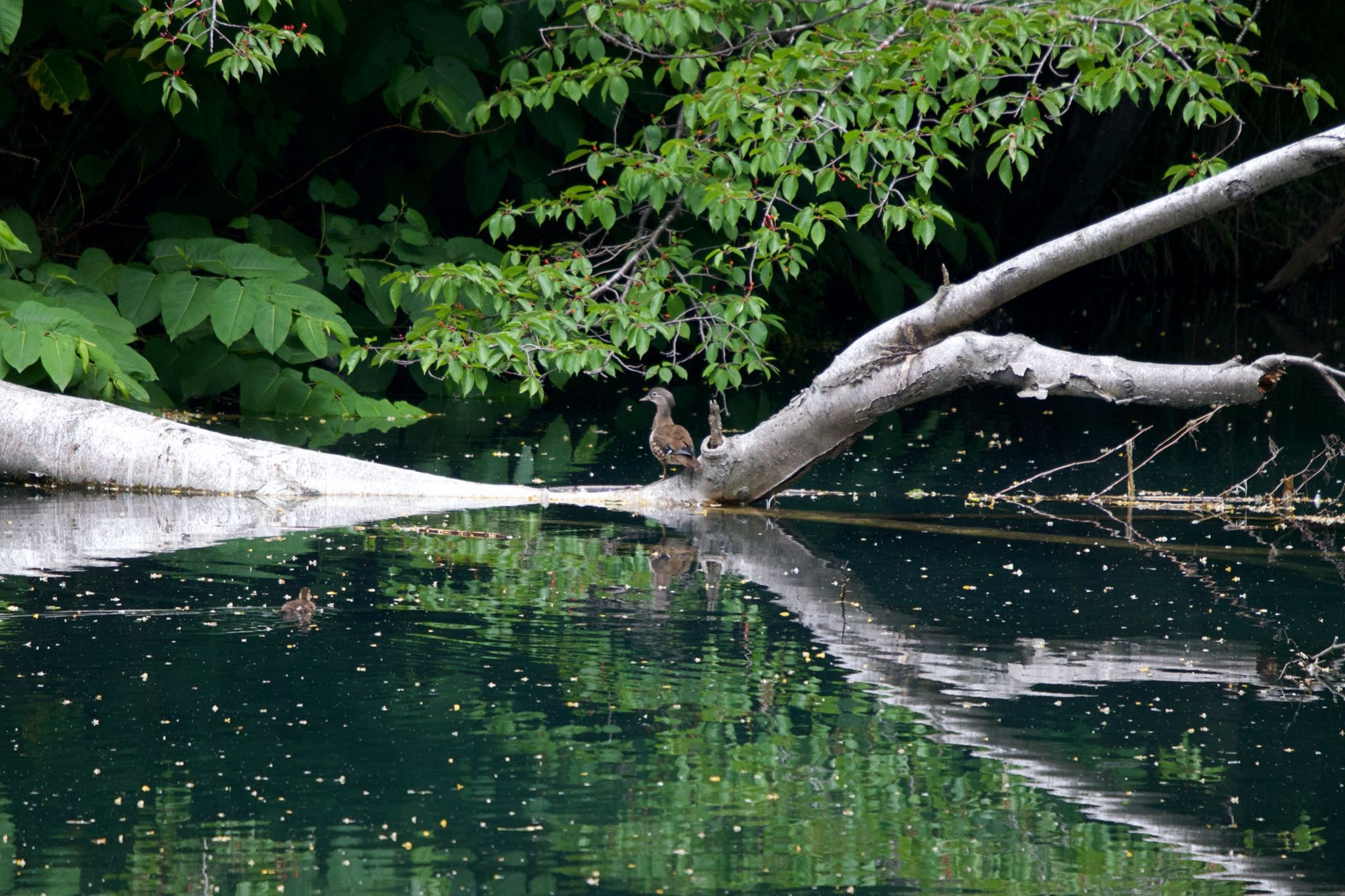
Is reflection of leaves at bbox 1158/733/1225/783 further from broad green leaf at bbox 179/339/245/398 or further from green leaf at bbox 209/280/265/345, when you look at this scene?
broad green leaf at bbox 179/339/245/398

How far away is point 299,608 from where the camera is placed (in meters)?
5.84

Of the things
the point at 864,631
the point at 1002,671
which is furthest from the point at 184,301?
the point at 1002,671

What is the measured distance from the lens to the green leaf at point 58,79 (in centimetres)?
1134

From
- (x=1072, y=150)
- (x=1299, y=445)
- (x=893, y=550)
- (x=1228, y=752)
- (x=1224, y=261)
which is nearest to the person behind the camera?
(x=1228, y=752)

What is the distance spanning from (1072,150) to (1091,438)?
10.4m

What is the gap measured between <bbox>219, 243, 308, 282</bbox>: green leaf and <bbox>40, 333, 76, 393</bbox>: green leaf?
6.85 feet

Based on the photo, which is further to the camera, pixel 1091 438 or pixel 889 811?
pixel 1091 438

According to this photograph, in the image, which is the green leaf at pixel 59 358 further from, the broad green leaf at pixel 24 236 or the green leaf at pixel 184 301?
the broad green leaf at pixel 24 236

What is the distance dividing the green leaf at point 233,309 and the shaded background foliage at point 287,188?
17 millimetres

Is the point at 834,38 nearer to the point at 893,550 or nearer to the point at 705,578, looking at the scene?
the point at 893,550

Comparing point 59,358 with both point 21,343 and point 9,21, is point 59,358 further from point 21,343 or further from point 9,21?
point 9,21

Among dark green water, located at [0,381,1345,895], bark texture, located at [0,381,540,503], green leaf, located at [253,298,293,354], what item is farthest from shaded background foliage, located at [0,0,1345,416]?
dark green water, located at [0,381,1345,895]

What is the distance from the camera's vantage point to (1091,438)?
11.1 meters

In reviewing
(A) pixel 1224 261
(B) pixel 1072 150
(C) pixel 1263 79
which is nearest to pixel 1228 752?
(C) pixel 1263 79
